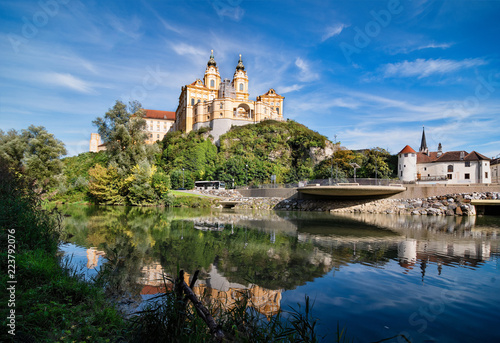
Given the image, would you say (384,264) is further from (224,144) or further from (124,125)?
(224,144)

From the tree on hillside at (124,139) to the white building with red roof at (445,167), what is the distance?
40641mm

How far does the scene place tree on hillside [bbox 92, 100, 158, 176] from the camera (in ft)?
123

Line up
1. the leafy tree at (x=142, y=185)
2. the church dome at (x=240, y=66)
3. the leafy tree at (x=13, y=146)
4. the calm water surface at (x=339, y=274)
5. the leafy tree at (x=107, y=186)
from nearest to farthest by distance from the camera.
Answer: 1. the calm water surface at (x=339, y=274)
2. the leafy tree at (x=13, y=146)
3. the leafy tree at (x=142, y=185)
4. the leafy tree at (x=107, y=186)
5. the church dome at (x=240, y=66)

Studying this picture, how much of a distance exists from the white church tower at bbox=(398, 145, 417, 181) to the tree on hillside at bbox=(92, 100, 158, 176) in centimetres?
4117

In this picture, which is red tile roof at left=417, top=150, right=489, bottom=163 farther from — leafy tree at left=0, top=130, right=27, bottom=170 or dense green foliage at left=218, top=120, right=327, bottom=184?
leafy tree at left=0, top=130, right=27, bottom=170

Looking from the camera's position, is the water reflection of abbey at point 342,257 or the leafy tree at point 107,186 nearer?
the water reflection of abbey at point 342,257

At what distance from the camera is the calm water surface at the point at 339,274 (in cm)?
597

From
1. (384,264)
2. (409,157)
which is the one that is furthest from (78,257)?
(409,157)

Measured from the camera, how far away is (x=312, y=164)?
57188mm

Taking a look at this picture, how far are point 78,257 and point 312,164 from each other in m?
51.4

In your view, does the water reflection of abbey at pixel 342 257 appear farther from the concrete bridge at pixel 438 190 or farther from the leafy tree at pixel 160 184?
the leafy tree at pixel 160 184

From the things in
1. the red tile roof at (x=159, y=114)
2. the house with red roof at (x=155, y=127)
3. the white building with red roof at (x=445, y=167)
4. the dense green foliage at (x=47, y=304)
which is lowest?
the dense green foliage at (x=47, y=304)

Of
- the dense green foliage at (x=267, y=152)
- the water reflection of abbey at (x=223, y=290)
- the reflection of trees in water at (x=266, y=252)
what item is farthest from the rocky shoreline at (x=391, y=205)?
the water reflection of abbey at (x=223, y=290)

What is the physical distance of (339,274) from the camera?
30.0 ft
